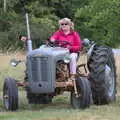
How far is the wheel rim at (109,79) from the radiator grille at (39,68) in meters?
1.94

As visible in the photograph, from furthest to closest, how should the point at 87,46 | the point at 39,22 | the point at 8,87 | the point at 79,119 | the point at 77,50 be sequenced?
the point at 39,22 → the point at 87,46 → the point at 77,50 → the point at 8,87 → the point at 79,119

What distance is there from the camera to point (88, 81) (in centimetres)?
1092

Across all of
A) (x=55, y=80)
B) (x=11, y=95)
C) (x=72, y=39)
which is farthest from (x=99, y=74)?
(x=11, y=95)

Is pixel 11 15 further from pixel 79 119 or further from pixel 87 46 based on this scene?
pixel 79 119

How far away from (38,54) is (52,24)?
1548 inches

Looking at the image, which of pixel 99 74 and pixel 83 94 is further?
pixel 99 74

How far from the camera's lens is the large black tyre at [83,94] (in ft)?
34.7

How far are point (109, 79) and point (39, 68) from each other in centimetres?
236

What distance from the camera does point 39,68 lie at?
10852 mm

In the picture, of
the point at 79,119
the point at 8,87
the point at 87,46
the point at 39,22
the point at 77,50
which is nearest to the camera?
the point at 79,119

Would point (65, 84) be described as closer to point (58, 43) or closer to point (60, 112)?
point (60, 112)

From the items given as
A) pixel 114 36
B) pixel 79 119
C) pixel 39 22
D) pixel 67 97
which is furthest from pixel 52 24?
pixel 79 119

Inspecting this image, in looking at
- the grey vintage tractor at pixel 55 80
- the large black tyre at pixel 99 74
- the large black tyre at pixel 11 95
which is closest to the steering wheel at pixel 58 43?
the grey vintage tractor at pixel 55 80

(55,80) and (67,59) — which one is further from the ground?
(67,59)
